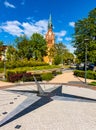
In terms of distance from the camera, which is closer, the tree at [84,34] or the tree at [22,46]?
the tree at [84,34]

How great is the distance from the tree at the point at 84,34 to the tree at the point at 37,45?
34.7m

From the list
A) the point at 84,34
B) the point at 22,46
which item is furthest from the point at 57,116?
the point at 22,46

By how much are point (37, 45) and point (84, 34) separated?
38.1 m

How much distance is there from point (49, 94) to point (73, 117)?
14.0 ft

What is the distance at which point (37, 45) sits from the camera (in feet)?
248

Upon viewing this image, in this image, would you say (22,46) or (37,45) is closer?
(22,46)

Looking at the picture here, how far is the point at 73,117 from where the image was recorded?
9414 millimetres

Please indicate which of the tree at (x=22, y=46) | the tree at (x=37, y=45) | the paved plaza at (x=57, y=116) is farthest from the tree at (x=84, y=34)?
the tree at (x=37, y=45)

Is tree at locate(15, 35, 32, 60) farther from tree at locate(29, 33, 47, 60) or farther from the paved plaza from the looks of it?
the paved plaza

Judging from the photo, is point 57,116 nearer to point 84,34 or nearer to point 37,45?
point 84,34

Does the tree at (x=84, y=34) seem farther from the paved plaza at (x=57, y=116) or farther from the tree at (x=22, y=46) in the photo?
the tree at (x=22, y=46)

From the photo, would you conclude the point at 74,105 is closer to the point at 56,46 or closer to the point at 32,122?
the point at 32,122

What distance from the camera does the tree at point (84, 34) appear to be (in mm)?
37606

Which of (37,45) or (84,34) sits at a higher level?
(37,45)
